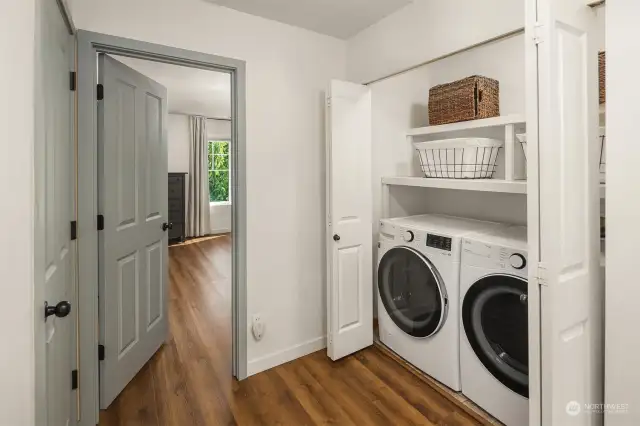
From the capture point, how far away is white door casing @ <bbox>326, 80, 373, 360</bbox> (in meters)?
2.44

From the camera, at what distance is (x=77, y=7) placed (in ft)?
5.80

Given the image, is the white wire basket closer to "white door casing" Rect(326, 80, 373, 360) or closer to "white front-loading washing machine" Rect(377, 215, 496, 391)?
"white front-loading washing machine" Rect(377, 215, 496, 391)

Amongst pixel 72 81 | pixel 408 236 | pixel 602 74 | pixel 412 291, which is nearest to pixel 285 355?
pixel 412 291

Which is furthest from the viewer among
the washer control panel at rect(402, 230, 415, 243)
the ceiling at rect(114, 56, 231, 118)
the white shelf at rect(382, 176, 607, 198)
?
the ceiling at rect(114, 56, 231, 118)

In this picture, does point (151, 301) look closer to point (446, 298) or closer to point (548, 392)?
point (446, 298)

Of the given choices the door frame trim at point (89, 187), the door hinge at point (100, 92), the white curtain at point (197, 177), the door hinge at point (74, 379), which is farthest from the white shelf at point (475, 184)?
the white curtain at point (197, 177)

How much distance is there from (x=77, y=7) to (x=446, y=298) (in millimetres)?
2549

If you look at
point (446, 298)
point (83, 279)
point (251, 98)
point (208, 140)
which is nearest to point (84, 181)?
point (83, 279)

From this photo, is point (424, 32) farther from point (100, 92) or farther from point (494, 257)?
point (100, 92)

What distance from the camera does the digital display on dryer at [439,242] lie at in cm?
210

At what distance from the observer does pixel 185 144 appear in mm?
6828

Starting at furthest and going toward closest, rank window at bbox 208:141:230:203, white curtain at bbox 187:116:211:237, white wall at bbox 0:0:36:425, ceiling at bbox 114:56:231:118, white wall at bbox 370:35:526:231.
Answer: window at bbox 208:141:230:203, white curtain at bbox 187:116:211:237, ceiling at bbox 114:56:231:118, white wall at bbox 370:35:526:231, white wall at bbox 0:0:36:425

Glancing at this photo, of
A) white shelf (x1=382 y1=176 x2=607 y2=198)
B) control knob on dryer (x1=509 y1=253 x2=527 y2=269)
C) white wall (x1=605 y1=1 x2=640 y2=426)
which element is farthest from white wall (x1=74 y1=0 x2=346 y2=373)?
white wall (x1=605 y1=1 x2=640 y2=426)

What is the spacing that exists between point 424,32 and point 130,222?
2.15 m
